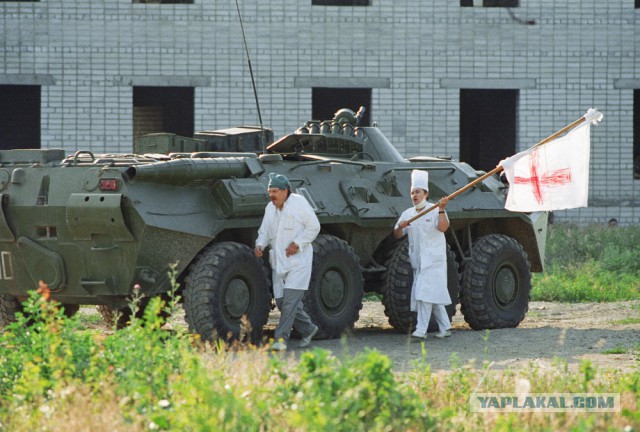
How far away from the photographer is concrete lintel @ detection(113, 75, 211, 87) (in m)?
23.0

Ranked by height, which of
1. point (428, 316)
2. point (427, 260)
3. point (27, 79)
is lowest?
point (428, 316)

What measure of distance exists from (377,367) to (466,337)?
640 centimetres

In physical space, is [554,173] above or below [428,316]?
above

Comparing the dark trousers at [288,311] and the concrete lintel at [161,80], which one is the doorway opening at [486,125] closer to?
the concrete lintel at [161,80]

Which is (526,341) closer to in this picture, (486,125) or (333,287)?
(333,287)

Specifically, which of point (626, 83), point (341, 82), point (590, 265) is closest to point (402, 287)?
point (590, 265)

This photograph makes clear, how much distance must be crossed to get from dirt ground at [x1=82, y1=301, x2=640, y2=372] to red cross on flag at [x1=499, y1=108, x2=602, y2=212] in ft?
3.92

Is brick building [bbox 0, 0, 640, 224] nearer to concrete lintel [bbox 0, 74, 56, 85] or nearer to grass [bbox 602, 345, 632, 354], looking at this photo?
concrete lintel [bbox 0, 74, 56, 85]

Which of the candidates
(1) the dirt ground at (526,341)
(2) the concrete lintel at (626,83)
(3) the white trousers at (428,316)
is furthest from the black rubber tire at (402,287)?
(2) the concrete lintel at (626,83)

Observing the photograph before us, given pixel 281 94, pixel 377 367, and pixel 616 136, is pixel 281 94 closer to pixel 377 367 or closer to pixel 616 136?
pixel 616 136

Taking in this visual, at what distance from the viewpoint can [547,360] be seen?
11.9 meters

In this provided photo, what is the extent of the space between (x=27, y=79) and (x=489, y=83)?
7413mm

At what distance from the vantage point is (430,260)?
45.7 ft

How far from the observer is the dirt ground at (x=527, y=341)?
12.0m
